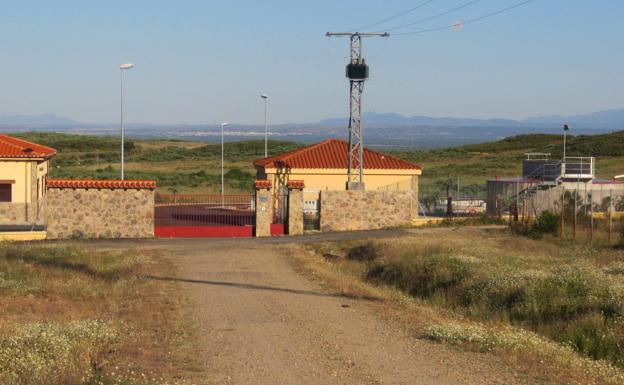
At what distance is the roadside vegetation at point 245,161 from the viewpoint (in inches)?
2594

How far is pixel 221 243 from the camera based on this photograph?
3033cm

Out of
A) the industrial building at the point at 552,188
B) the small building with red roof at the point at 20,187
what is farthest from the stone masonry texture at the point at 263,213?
the industrial building at the point at 552,188

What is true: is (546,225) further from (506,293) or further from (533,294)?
(533,294)

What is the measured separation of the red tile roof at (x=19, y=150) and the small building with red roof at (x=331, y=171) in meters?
9.88

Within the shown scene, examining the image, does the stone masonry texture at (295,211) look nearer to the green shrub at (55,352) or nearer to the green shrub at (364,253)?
the green shrub at (364,253)

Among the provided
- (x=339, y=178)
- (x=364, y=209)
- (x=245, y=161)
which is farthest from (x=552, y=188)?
(x=245, y=161)

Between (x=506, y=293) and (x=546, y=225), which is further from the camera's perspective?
(x=546, y=225)

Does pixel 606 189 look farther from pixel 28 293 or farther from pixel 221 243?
pixel 28 293

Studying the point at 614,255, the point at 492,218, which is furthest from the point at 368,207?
the point at 614,255

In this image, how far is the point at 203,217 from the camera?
3706cm

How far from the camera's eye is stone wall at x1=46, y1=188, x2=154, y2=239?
31609 millimetres

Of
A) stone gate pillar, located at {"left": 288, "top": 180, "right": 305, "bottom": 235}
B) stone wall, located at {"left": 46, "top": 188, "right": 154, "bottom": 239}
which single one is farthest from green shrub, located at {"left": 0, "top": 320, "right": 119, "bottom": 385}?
stone gate pillar, located at {"left": 288, "top": 180, "right": 305, "bottom": 235}

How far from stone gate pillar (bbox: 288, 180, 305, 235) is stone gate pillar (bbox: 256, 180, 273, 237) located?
76 centimetres

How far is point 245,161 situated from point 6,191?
6145cm
